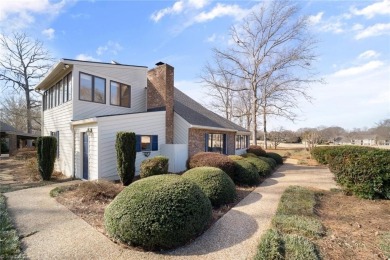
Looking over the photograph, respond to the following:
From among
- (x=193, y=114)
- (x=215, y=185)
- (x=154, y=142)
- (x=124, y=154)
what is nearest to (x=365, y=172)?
(x=215, y=185)

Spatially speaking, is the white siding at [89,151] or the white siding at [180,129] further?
the white siding at [180,129]

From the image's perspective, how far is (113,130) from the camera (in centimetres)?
952

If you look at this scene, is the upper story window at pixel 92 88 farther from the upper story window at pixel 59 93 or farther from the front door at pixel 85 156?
the front door at pixel 85 156

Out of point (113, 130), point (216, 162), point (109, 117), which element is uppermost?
point (109, 117)

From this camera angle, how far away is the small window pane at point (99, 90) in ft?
36.1

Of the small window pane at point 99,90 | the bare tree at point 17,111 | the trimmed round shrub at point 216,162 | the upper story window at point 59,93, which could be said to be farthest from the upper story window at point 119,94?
the bare tree at point 17,111

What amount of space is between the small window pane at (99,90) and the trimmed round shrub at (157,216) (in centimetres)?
819

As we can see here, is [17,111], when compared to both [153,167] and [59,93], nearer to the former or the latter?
[59,93]

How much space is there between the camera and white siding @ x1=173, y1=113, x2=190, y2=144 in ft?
40.4

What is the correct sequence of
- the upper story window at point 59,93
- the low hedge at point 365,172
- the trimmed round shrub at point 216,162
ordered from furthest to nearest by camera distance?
the upper story window at point 59,93 → the trimmed round shrub at point 216,162 → the low hedge at point 365,172

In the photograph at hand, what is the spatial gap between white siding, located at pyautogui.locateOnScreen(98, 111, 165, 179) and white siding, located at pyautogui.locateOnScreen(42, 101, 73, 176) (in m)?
2.62

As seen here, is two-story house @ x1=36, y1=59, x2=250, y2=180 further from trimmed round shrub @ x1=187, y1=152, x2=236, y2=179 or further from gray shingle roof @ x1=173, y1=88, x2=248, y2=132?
trimmed round shrub @ x1=187, y1=152, x2=236, y2=179

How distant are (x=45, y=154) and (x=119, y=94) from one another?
471 cm

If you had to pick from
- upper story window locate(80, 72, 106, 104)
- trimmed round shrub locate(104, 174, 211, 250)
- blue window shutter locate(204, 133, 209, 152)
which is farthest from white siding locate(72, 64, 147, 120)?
trimmed round shrub locate(104, 174, 211, 250)
